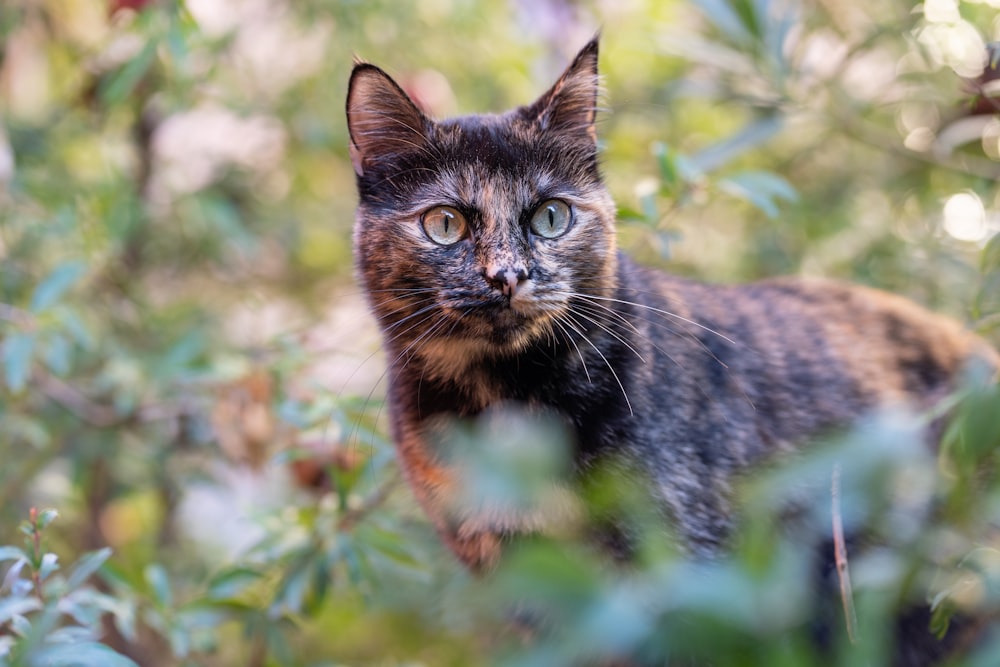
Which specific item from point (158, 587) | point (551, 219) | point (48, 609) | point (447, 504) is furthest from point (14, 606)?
point (551, 219)

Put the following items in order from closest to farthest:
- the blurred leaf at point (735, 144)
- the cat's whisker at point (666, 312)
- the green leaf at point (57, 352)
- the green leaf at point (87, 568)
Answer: the green leaf at point (87, 568) → the cat's whisker at point (666, 312) → the green leaf at point (57, 352) → the blurred leaf at point (735, 144)

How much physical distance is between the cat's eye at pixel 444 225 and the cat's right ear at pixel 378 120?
172mm

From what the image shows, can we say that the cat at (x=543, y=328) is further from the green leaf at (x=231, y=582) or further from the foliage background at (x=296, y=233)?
the green leaf at (x=231, y=582)

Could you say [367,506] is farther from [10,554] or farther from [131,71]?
[131,71]

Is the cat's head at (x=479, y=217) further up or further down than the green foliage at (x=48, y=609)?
further up

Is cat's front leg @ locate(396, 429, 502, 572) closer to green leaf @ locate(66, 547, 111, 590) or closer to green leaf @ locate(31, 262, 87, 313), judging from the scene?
green leaf @ locate(66, 547, 111, 590)

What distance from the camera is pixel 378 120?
6.16ft

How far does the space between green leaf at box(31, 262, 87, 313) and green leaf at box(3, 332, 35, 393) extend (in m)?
0.08

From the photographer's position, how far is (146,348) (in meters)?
2.91

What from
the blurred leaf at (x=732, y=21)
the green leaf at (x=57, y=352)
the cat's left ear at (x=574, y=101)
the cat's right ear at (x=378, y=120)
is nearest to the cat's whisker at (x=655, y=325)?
the cat's left ear at (x=574, y=101)

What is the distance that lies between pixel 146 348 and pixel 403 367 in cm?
137

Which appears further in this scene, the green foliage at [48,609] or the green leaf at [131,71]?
the green leaf at [131,71]

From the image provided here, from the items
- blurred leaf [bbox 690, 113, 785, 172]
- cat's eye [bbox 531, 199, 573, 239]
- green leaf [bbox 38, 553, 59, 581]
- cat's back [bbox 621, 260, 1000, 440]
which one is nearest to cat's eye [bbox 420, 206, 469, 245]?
cat's eye [bbox 531, 199, 573, 239]

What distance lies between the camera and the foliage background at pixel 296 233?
80.8 inches
